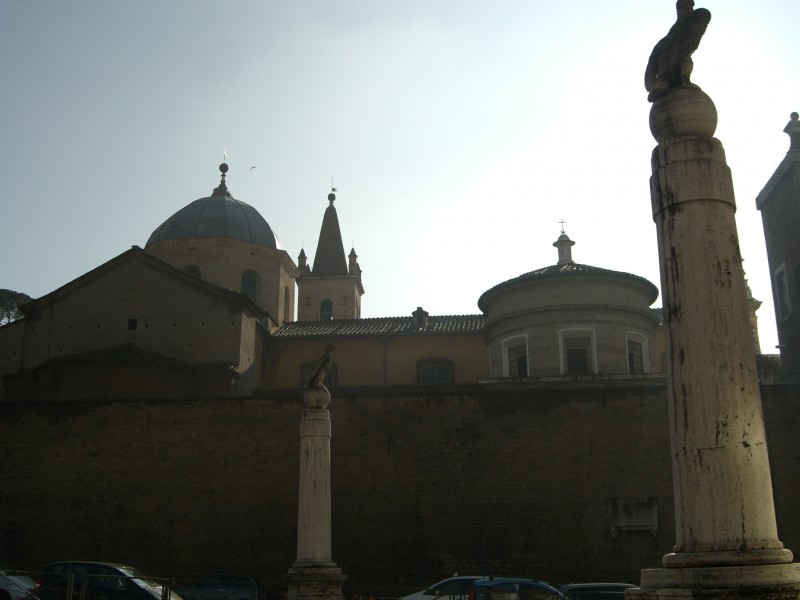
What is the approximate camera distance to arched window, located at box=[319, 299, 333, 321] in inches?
1959

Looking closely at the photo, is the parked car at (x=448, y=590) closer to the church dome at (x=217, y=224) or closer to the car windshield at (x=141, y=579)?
the car windshield at (x=141, y=579)

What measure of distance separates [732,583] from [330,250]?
48116 mm

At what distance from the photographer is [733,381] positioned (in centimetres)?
573

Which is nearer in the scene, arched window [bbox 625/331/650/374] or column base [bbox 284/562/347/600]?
column base [bbox 284/562/347/600]

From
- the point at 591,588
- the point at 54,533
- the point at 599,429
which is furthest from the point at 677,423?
the point at 54,533

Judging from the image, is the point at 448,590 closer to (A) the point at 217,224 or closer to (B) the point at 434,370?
(B) the point at 434,370

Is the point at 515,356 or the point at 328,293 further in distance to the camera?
the point at 328,293

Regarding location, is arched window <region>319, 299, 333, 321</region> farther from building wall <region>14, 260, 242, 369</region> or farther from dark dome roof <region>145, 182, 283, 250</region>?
building wall <region>14, 260, 242, 369</region>

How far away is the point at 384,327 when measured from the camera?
118ft

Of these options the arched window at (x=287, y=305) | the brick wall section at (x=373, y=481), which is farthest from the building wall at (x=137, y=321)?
the arched window at (x=287, y=305)

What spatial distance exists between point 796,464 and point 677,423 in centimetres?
1752

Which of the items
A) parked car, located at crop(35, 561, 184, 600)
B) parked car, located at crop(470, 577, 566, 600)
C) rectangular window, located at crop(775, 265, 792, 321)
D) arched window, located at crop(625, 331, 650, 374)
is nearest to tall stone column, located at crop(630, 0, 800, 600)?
parked car, located at crop(470, 577, 566, 600)

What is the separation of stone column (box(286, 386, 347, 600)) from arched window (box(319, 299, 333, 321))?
116 ft

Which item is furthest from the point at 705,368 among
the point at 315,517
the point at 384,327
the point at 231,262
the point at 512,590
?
the point at 231,262
